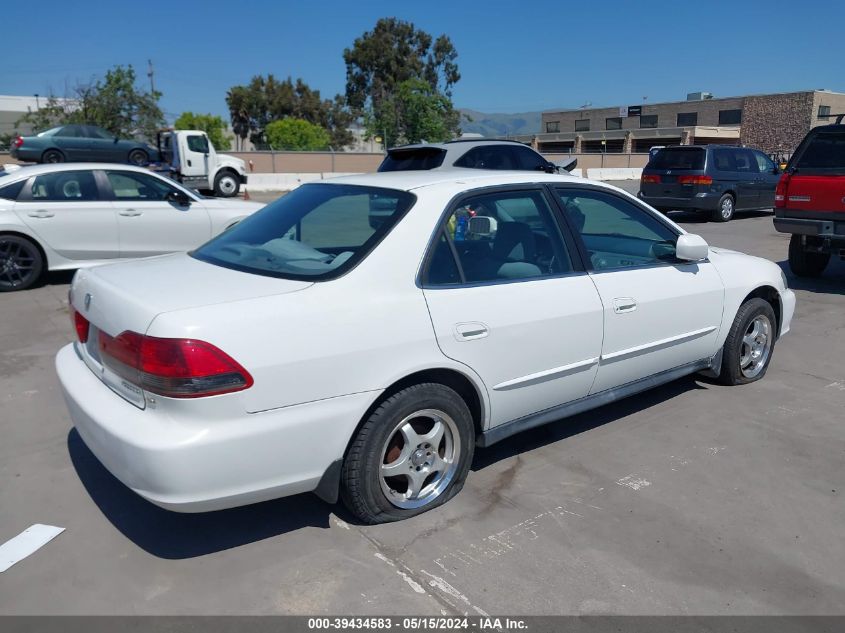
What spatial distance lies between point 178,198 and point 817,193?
7808mm

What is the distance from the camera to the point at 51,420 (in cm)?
468

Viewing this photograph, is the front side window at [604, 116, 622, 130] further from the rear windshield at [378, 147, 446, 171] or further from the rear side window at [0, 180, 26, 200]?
the rear side window at [0, 180, 26, 200]

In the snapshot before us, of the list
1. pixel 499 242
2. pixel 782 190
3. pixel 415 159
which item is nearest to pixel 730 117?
pixel 782 190

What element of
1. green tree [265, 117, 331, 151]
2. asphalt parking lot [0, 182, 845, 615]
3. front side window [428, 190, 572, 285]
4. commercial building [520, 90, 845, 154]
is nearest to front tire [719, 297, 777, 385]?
asphalt parking lot [0, 182, 845, 615]

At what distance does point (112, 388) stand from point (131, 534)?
0.72 metres

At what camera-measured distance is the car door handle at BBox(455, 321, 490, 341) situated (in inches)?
133

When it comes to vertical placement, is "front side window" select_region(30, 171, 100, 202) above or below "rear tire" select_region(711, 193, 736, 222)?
above

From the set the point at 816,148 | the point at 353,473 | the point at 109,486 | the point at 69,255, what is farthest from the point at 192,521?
the point at 816,148

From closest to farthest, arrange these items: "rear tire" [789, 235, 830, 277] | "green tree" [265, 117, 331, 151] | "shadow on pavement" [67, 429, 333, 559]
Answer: "shadow on pavement" [67, 429, 333, 559], "rear tire" [789, 235, 830, 277], "green tree" [265, 117, 331, 151]

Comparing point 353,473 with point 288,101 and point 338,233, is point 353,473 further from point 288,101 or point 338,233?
point 288,101

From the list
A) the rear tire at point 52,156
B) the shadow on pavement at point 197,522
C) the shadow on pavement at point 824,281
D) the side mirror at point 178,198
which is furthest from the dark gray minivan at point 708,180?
the rear tire at point 52,156

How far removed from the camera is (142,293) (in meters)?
3.10

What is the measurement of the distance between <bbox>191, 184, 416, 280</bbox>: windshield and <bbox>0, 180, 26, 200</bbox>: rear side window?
18.8 ft

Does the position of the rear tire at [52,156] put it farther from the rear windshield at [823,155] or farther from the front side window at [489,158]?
the rear windshield at [823,155]
